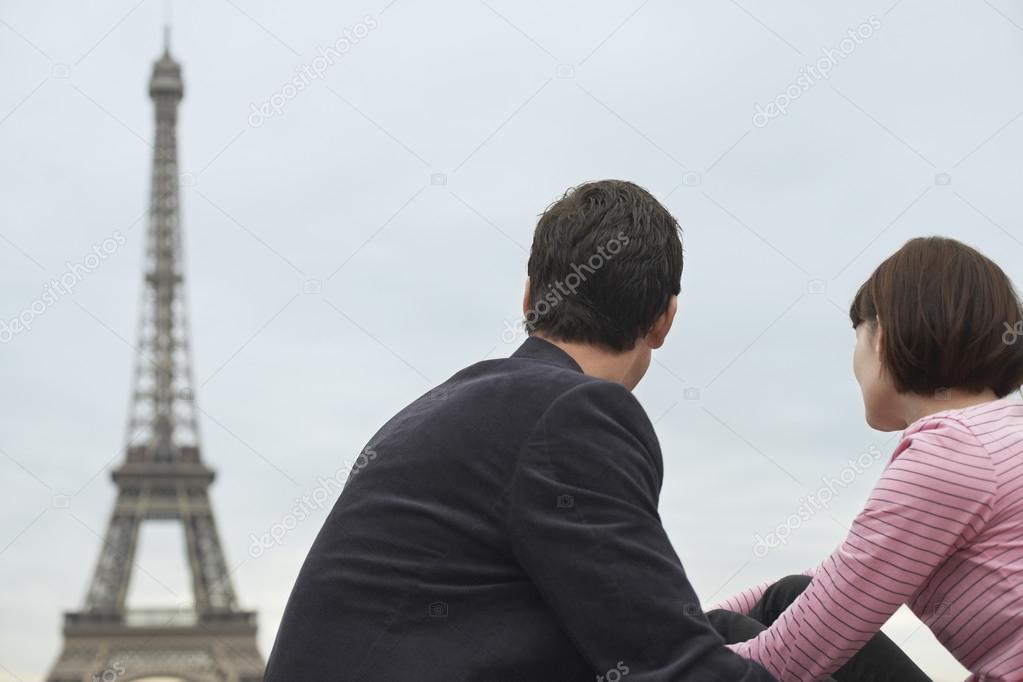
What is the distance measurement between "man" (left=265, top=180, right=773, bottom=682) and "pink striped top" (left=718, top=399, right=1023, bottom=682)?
0.34 m

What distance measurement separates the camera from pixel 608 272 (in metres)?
2.39

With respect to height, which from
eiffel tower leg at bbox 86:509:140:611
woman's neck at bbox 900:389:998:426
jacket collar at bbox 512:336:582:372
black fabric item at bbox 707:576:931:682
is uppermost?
eiffel tower leg at bbox 86:509:140:611

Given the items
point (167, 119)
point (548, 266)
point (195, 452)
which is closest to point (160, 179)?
point (167, 119)

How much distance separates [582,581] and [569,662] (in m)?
0.20

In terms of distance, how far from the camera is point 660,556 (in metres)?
2.04

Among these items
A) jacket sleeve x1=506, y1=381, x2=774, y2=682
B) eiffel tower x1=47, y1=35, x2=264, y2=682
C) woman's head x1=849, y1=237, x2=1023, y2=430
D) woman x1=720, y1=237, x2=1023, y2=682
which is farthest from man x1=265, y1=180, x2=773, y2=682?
eiffel tower x1=47, y1=35, x2=264, y2=682

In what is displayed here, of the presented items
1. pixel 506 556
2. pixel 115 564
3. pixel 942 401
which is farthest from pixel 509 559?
pixel 115 564

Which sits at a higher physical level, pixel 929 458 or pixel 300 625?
pixel 300 625

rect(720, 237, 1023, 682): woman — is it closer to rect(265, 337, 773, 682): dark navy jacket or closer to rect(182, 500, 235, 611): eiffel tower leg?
rect(265, 337, 773, 682): dark navy jacket

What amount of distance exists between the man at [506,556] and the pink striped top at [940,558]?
343mm

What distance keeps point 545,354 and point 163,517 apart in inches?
985

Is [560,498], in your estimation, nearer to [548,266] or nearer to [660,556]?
[660,556]

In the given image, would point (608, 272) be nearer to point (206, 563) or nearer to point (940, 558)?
point (940, 558)

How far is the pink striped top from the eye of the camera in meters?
2.27
